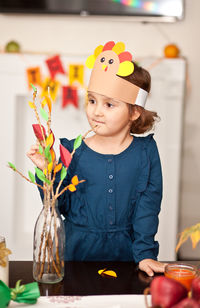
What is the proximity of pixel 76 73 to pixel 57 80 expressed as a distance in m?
0.13

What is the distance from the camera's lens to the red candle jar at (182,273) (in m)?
1.06

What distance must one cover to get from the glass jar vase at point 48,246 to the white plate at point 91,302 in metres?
0.10

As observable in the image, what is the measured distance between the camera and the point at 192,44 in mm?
2990

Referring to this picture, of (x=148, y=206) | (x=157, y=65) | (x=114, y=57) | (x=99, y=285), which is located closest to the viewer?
(x=99, y=285)

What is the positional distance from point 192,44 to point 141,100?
1.70 meters

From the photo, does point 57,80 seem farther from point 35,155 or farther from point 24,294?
point 24,294

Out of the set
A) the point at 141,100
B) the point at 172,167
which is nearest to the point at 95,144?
the point at 141,100

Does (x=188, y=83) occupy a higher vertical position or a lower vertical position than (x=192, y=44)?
lower

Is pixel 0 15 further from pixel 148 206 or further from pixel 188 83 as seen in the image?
pixel 148 206

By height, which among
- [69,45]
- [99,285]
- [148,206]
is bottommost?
[99,285]

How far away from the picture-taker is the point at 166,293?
2.71 ft

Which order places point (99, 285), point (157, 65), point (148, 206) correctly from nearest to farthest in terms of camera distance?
point (99, 285), point (148, 206), point (157, 65)

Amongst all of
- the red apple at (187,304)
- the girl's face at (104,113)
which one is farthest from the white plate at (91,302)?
the girl's face at (104,113)

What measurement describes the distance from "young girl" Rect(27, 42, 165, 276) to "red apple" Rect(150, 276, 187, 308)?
56 centimetres
